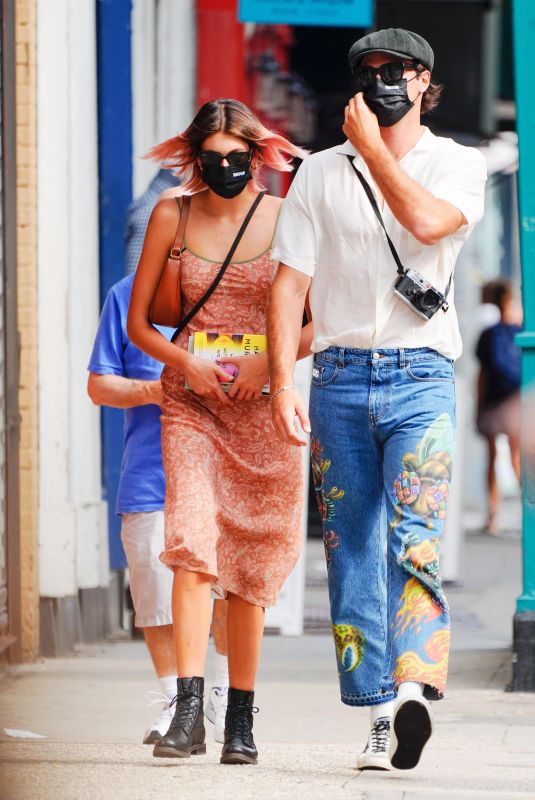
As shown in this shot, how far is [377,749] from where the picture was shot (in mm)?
4906

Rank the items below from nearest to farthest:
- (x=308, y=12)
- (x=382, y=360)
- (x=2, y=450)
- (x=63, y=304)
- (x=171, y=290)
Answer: (x=382, y=360), (x=171, y=290), (x=2, y=450), (x=63, y=304), (x=308, y=12)

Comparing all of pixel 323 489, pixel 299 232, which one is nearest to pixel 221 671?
pixel 323 489

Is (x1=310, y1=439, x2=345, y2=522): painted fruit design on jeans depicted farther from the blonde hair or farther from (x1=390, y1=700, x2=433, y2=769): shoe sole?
the blonde hair

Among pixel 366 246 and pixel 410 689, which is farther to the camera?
pixel 366 246

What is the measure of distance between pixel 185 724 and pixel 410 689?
69cm

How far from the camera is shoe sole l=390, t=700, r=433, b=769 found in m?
4.45

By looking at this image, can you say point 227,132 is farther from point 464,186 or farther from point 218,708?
point 218,708

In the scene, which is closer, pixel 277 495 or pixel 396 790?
pixel 396 790

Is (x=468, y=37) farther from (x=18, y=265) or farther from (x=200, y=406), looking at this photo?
(x=200, y=406)

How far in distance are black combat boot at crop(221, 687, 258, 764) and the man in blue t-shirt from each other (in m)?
0.62

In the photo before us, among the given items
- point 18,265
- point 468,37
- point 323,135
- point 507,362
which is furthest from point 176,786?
point 507,362

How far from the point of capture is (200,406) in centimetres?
506

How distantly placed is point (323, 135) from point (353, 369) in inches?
365

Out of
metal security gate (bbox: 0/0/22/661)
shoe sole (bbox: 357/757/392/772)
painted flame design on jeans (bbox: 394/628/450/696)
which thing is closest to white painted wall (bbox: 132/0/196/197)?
metal security gate (bbox: 0/0/22/661)
